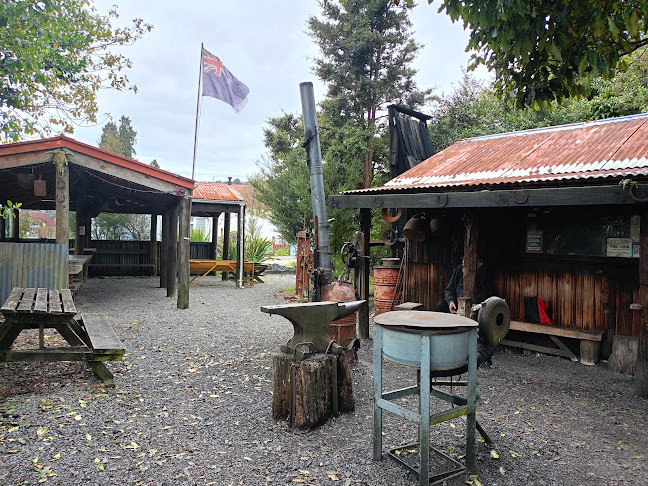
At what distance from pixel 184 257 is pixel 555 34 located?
8436 mm

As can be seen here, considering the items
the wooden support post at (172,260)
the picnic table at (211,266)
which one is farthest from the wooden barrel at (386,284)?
the picnic table at (211,266)

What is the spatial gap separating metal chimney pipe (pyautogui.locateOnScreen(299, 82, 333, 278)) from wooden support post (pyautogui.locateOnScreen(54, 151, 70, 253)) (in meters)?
4.76

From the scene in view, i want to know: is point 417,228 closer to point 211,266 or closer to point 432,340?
point 432,340

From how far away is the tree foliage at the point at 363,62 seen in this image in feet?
63.0

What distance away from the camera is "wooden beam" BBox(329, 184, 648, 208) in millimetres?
4859

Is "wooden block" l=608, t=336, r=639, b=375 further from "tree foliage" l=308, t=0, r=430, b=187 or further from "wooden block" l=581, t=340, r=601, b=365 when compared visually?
"tree foliage" l=308, t=0, r=430, b=187

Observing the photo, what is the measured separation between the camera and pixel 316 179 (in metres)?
7.62

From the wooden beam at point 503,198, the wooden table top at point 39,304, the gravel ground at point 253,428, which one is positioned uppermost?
the wooden beam at point 503,198

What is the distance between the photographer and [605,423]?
14.4 feet

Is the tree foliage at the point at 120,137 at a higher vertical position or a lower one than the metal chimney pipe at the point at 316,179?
higher

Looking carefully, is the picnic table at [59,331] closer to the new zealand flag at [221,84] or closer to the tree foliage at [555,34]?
the tree foliage at [555,34]

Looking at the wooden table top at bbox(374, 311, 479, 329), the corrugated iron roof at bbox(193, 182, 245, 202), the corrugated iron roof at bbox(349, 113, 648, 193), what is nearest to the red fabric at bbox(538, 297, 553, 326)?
the corrugated iron roof at bbox(349, 113, 648, 193)

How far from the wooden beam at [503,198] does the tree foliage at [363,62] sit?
40.9 ft

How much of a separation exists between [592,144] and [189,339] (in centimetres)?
686
